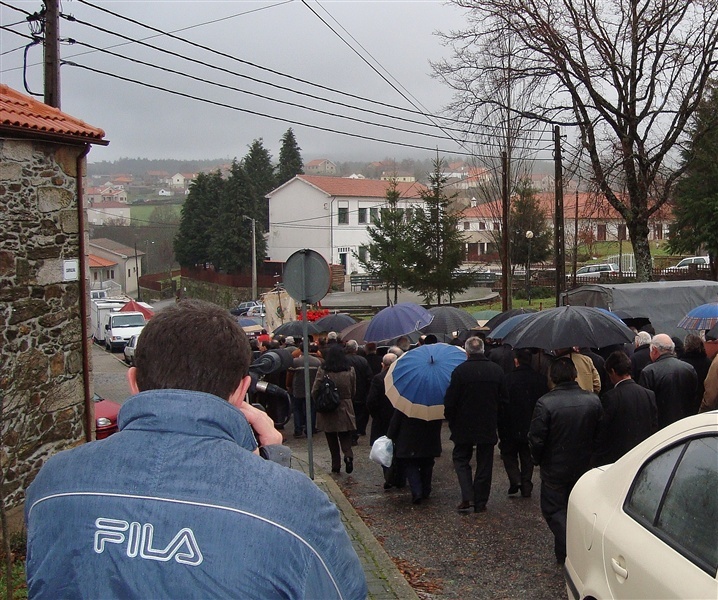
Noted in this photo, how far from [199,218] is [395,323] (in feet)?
204

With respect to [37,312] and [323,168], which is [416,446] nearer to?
[37,312]

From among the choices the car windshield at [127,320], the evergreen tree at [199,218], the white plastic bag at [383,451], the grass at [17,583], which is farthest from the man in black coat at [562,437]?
the evergreen tree at [199,218]

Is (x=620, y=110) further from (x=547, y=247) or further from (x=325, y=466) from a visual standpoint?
(x=547, y=247)

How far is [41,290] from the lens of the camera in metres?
8.49

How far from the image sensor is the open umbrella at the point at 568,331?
8.67 metres

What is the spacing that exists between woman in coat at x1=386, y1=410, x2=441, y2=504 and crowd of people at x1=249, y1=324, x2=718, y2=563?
0.01m

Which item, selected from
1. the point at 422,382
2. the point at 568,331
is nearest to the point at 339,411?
the point at 422,382

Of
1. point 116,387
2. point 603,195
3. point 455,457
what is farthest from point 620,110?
point 455,457

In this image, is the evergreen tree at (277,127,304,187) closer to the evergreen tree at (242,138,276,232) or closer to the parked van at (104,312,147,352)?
the evergreen tree at (242,138,276,232)

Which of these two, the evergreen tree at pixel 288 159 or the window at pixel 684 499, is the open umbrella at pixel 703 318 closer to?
the window at pixel 684 499

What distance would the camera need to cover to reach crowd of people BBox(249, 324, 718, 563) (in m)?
6.47

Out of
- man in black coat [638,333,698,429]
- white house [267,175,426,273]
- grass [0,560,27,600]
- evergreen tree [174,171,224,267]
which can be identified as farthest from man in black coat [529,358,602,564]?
evergreen tree [174,171,224,267]

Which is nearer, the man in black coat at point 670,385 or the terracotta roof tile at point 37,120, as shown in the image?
the man in black coat at point 670,385

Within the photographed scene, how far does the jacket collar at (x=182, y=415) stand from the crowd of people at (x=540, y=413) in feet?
16.9
